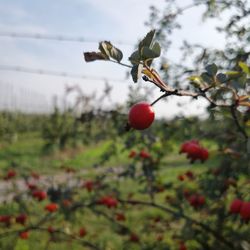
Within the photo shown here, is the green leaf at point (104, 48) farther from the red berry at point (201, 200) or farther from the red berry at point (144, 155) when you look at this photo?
the red berry at point (144, 155)

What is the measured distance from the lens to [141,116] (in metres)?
0.88

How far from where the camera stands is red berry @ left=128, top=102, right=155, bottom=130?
873mm

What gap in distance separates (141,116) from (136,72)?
8 centimetres

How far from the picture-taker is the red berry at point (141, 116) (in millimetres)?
873

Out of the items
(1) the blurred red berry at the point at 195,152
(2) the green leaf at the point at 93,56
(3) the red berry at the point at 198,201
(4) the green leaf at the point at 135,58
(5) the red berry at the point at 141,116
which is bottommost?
(3) the red berry at the point at 198,201

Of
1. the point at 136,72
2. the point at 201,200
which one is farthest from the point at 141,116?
the point at 201,200

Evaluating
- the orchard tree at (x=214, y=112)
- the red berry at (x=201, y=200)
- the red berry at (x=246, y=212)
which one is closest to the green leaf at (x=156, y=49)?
the orchard tree at (x=214, y=112)

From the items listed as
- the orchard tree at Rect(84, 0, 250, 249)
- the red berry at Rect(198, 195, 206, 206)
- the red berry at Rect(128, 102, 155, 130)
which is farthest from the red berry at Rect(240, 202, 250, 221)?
the red berry at Rect(198, 195, 206, 206)

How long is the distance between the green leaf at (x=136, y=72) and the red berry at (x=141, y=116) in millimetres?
67

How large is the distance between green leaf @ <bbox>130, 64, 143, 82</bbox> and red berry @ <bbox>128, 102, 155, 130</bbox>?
0.07 metres

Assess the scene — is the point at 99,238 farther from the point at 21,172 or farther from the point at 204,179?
the point at 204,179

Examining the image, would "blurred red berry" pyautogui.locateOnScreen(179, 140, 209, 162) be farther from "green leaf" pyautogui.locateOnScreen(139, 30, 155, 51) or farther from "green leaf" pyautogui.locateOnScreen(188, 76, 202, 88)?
"green leaf" pyautogui.locateOnScreen(139, 30, 155, 51)

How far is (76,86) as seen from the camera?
8422 millimetres

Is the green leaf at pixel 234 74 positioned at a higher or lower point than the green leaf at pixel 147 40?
lower
